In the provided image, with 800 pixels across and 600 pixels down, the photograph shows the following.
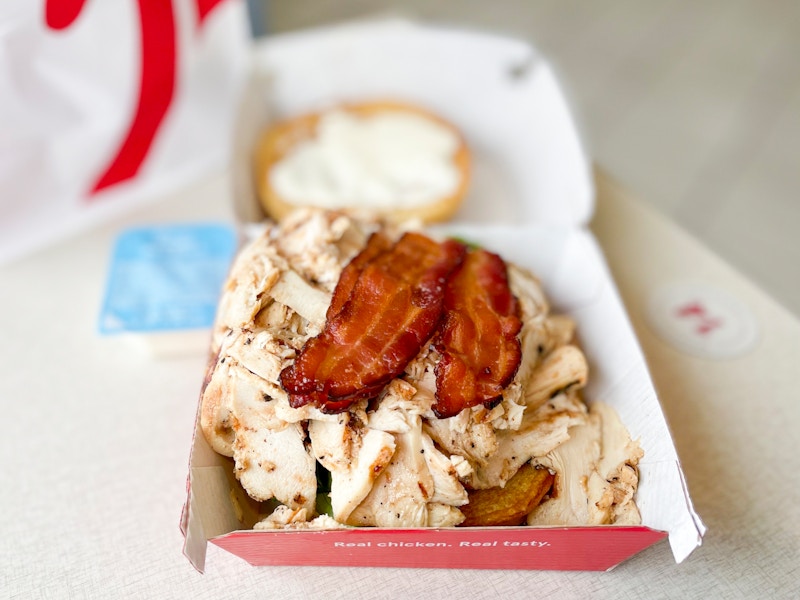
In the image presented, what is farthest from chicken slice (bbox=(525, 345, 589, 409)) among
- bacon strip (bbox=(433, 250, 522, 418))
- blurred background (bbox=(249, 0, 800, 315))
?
blurred background (bbox=(249, 0, 800, 315))

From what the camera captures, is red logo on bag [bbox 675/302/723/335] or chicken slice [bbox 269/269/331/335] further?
red logo on bag [bbox 675/302/723/335]

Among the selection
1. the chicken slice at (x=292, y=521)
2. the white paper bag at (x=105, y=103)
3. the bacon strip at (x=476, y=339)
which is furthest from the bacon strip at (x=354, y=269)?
→ the white paper bag at (x=105, y=103)

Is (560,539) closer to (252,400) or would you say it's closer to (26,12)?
(252,400)

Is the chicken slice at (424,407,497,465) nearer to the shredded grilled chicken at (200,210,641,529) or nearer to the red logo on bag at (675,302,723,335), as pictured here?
the shredded grilled chicken at (200,210,641,529)

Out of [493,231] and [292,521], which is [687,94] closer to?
[493,231]

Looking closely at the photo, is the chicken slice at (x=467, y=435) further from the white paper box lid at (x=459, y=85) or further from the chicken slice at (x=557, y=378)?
the white paper box lid at (x=459, y=85)
